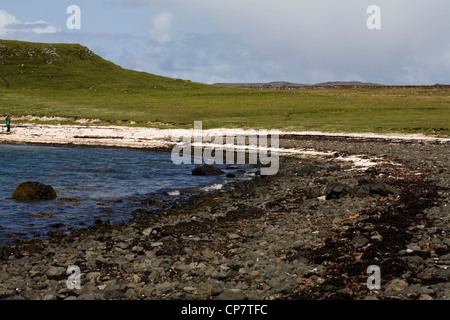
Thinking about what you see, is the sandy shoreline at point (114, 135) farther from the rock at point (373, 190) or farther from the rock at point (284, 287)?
the rock at point (284, 287)

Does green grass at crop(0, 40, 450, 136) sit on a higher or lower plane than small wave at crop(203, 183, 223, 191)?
higher

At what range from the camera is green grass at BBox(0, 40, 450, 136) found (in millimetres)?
65938

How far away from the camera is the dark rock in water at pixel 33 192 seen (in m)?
22.7

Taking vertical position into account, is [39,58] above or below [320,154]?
above

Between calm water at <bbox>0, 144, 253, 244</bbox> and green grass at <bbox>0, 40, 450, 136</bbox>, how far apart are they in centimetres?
2551

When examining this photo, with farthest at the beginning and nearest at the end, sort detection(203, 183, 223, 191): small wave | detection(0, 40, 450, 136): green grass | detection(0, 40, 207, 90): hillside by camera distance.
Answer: detection(0, 40, 207, 90): hillside < detection(0, 40, 450, 136): green grass < detection(203, 183, 223, 191): small wave

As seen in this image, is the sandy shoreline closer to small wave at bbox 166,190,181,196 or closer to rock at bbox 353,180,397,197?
small wave at bbox 166,190,181,196

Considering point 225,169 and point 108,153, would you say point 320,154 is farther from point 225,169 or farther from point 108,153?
point 108,153

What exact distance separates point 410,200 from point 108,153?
98.0 ft

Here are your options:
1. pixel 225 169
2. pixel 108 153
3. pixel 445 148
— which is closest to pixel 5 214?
pixel 225 169

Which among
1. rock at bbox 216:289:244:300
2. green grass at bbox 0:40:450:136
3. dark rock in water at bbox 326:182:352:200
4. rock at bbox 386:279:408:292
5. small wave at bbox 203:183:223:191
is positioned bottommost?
rock at bbox 216:289:244:300

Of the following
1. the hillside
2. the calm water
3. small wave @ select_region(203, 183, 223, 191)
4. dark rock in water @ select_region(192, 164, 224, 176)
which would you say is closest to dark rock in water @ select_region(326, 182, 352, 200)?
small wave @ select_region(203, 183, 223, 191)
